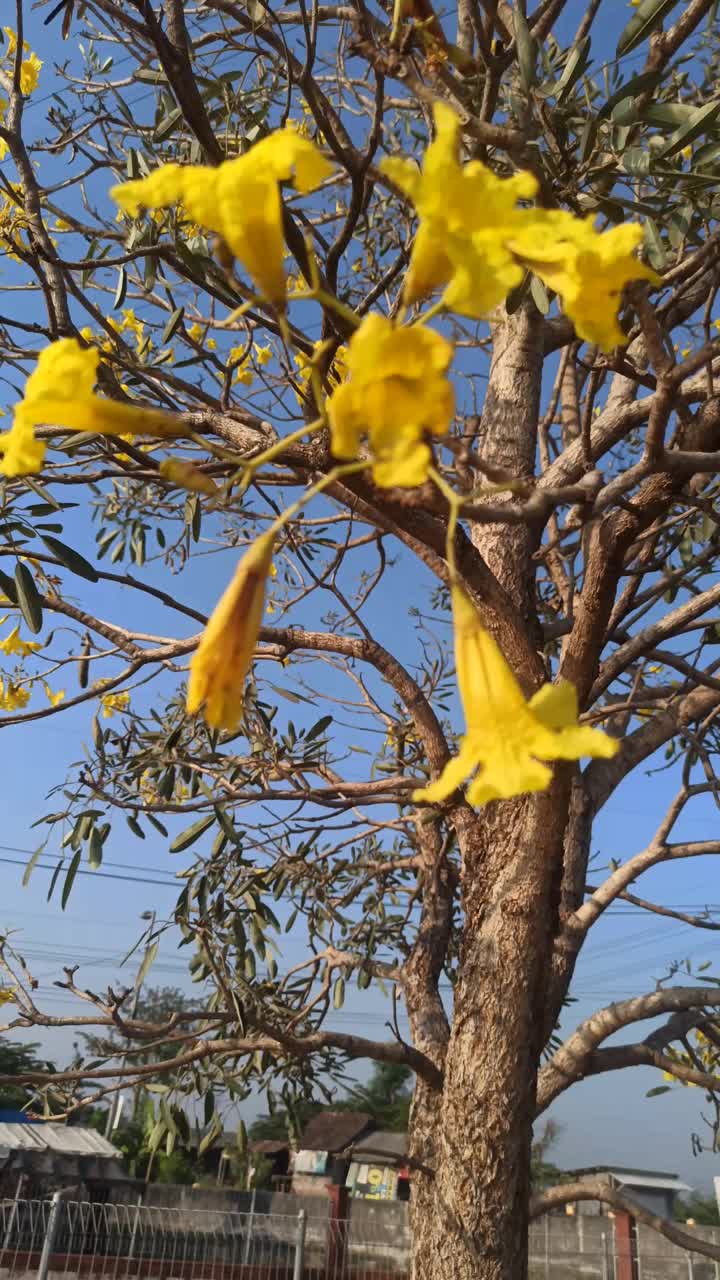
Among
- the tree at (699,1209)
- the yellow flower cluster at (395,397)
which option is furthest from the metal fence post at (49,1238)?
the tree at (699,1209)

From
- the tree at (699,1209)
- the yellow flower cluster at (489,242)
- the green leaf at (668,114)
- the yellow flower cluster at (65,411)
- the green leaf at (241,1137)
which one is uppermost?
the green leaf at (668,114)

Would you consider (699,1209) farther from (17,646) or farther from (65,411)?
(65,411)

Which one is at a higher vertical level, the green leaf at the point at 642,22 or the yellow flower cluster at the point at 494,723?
the green leaf at the point at 642,22

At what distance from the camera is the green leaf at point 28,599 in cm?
199

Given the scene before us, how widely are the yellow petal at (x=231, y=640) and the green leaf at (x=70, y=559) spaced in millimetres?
1315

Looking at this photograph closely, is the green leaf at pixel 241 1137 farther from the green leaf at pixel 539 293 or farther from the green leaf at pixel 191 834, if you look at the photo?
the green leaf at pixel 539 293

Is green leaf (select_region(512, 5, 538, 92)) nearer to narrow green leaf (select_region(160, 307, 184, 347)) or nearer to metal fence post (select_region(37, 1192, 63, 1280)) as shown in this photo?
narrow green leaf (select_region(160, 307, 184, 347))

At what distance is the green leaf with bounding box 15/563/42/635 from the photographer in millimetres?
1990

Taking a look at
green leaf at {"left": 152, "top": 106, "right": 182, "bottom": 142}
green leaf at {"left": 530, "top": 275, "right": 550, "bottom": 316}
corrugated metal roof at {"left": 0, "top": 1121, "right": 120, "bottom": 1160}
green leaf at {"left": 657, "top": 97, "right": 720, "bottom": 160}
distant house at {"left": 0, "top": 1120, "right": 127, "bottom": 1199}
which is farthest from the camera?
corrugated metal roof at {"left": 0, "top": 1121, "right": 120, "bottom": 1160}

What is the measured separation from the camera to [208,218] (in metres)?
0.62

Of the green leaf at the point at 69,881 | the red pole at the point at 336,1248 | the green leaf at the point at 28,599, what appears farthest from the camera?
the red pole at the point at 336,1248

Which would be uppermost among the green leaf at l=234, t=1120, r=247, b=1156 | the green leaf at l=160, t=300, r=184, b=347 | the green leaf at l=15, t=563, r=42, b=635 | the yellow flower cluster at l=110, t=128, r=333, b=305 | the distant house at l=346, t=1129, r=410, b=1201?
the green leaf at l=160, t=300, r=184, b=347

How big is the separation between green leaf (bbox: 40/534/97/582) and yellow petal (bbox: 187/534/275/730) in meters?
1.32

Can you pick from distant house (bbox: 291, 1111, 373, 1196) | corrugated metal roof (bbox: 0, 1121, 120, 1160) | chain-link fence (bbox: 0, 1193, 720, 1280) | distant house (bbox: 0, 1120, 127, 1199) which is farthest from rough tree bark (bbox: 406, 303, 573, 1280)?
distant house (bbox: 291, 1111, 373, 1196)
